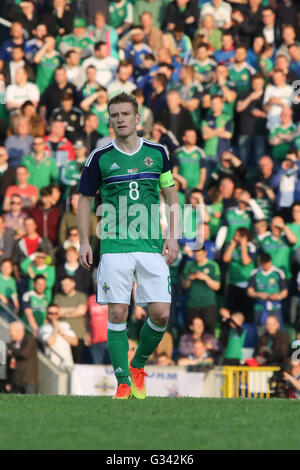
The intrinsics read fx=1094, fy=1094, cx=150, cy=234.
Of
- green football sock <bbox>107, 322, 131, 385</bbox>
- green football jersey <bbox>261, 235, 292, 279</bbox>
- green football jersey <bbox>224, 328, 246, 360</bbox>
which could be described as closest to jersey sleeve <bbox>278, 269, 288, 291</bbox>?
green football jersey <bbox>261, 235, 292, 279</bbox>

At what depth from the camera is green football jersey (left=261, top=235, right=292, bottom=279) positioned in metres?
15.7

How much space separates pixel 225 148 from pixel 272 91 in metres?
1.22

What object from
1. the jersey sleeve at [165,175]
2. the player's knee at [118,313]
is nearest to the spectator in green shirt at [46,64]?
the jersey sleeve at [165,175]

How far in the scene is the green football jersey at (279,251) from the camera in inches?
619

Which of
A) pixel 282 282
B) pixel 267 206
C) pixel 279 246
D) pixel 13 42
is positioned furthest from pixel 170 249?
pixel 13 42

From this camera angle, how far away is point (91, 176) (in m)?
8.66

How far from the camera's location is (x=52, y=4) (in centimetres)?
1920

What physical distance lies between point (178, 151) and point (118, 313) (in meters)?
8.27

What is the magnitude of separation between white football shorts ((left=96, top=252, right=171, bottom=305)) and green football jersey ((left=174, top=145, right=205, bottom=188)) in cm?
790

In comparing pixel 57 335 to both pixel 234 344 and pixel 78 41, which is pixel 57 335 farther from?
pixel 78 41

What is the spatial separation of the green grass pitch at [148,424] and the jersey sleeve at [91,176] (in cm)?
167

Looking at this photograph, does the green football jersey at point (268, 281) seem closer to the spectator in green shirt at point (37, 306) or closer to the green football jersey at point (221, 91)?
the spectator in green shirt at point (37, 306)

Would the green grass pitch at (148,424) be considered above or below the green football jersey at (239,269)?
below

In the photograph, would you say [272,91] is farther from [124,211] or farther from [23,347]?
[124,211]
